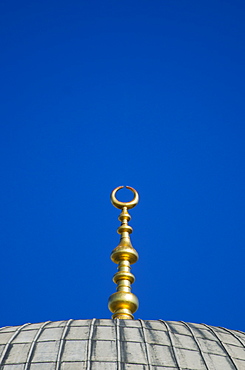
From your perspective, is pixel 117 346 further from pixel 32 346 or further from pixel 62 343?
pixel 32 346

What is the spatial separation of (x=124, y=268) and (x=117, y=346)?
482 cm

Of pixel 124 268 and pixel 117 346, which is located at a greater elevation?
pixel 124 268

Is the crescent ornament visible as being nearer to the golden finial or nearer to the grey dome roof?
the golden finial

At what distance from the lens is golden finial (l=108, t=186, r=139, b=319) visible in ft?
58.0

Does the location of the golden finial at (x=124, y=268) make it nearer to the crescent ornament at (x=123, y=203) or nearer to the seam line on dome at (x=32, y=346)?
the crescent ornament at (x=123, y=203)

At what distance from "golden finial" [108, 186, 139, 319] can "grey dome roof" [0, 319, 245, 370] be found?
2.46 meters

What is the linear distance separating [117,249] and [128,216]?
1.34 m

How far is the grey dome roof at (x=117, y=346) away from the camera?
13.3 m

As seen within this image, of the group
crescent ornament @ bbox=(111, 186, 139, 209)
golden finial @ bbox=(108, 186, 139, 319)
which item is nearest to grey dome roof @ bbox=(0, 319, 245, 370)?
golden finial @ bbox=(108, 186, 139, 319)

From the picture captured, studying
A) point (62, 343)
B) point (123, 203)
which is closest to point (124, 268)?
point (123, 203)

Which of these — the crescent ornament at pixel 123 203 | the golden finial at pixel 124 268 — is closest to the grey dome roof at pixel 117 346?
the golden finial at pixel 124 268

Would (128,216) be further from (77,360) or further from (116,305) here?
(77,360)

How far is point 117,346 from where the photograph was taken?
13703 mm

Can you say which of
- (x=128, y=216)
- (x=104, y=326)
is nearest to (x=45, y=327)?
(x=104, y=326)
